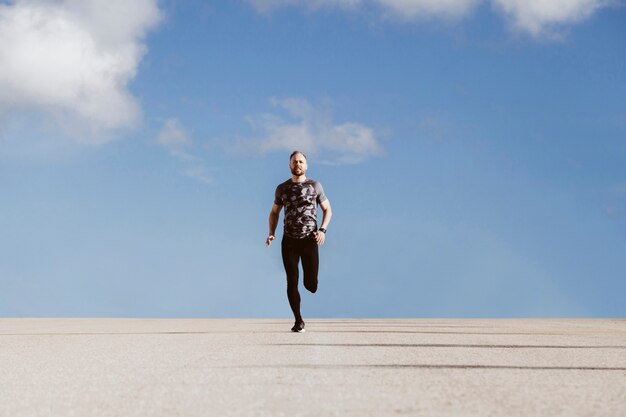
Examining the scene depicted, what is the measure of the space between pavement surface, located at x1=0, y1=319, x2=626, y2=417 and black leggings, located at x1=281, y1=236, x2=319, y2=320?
5.53 ft

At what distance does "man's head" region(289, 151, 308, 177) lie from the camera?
38.6 ft

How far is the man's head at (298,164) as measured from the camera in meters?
11.8

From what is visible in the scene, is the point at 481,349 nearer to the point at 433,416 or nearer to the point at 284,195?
the point at 284,195

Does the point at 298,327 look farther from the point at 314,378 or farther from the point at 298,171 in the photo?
the point at 314,378

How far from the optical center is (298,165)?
11750 millimetres

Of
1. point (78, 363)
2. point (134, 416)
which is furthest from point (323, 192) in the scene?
point (134, 416)

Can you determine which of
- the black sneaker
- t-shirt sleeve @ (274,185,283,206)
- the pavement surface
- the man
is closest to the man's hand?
the man

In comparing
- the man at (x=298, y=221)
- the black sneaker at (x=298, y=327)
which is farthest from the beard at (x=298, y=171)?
the black sneaker at (x=298, y=327)

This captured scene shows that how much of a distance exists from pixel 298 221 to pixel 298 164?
2.40 feet

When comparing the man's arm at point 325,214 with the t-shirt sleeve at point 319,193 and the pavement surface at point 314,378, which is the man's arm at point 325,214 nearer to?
the t-shirt sleeve at point 319,193

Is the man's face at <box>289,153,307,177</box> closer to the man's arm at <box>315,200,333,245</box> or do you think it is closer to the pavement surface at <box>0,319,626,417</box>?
the man's arm at <box>315,200,333,245</box>

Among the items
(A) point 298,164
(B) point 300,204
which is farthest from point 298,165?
(B) point 300,204

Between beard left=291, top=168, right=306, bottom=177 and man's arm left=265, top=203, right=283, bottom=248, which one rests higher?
beard left=291, top=168, right=306, bottom=177

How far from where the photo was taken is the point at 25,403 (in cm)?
546
